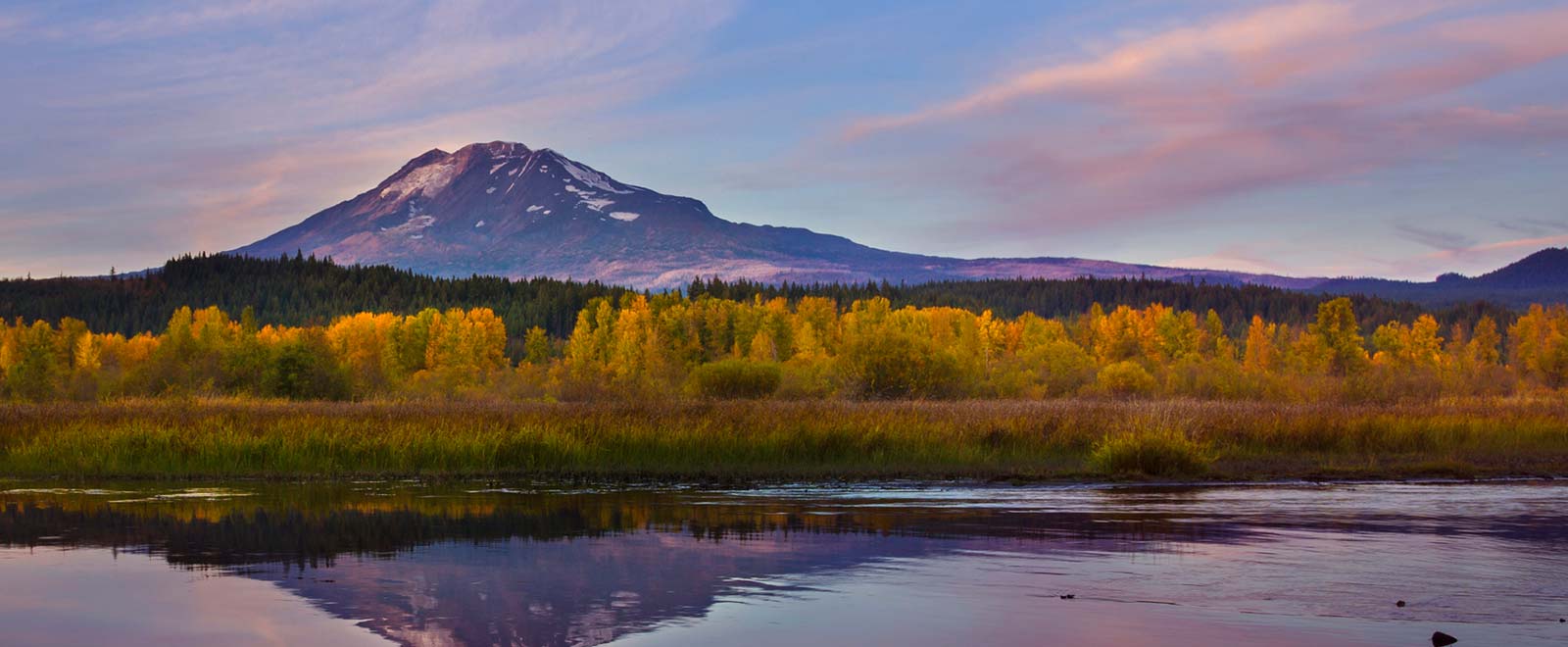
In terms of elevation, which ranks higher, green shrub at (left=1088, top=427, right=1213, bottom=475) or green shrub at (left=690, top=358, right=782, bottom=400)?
green shrub at (left=1088, top=427, right=1213, bottom=475)

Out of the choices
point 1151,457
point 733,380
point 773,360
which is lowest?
point 773,360

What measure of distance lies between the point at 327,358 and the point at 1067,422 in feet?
168

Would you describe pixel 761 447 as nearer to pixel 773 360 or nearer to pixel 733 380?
pixel 733 380

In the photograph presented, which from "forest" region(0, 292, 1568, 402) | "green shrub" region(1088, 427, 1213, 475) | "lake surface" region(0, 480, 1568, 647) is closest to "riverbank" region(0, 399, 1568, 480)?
"green shrub" region(1088, 427, 1213, 475)

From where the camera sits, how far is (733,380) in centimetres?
6769

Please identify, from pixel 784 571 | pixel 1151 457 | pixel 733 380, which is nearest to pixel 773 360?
pixel 733 380

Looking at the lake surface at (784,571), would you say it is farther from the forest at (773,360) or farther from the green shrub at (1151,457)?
the forest at (773,360)

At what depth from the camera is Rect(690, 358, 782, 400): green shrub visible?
67000mm

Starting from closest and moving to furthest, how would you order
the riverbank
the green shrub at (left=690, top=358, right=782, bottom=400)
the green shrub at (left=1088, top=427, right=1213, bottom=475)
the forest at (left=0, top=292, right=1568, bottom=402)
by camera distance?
the green shrub at (left=1088, top=427, right=1213, bottom=475)
the riverbank
the green shrub at (left=690, top=358, right=782, bottom=400)
the forest at (left=0, top=292, right=1568, bottom=402)

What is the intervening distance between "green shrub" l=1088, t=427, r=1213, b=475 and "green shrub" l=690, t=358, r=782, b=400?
128 ft

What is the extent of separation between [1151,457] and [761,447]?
8622 mm

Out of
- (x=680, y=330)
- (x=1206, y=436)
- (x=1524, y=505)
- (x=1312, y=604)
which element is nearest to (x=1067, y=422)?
(x=1206, y=436)

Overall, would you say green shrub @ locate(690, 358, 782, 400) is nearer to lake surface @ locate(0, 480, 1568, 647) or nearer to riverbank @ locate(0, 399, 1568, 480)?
riverbank @ locate(0, 399, 1568, 480)

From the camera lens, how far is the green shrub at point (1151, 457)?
91.8 ft
